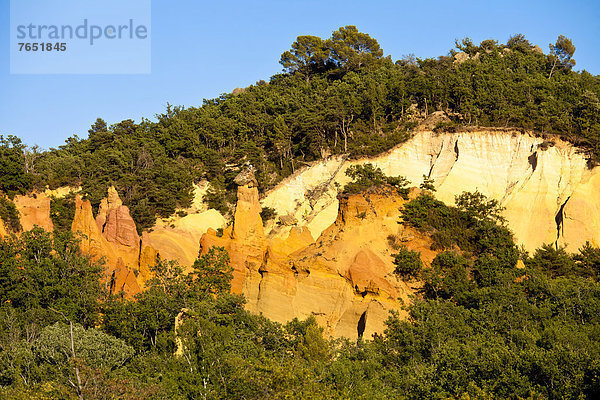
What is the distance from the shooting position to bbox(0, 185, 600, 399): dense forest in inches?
1017

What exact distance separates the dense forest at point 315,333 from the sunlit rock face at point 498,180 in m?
1.83

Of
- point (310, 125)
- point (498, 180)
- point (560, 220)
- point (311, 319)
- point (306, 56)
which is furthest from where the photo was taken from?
point (306, 56)

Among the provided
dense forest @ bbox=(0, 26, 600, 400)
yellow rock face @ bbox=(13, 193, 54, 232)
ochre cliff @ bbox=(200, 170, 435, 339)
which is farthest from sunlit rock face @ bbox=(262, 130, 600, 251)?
yellow rock face @ bbox=(13, 193, 54, 232)

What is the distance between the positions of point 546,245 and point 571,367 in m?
19.6

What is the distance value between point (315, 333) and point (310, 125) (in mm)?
29583

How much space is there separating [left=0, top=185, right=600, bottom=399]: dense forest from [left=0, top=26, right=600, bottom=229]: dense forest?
9597 mm

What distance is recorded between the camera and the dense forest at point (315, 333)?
25.8 metres

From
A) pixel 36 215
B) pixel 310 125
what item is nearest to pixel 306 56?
A: pixel 310 125

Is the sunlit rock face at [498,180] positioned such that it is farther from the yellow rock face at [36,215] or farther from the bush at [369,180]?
the yellow rock face at [36,215]

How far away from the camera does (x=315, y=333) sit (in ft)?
107

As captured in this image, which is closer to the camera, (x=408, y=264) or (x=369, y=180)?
(x=408, y=264)

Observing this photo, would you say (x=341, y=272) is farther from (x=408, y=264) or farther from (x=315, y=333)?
(x=315, y=333)

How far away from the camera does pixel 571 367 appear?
85.7 feet

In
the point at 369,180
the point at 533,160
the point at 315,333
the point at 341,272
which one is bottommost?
the point at 315,333
